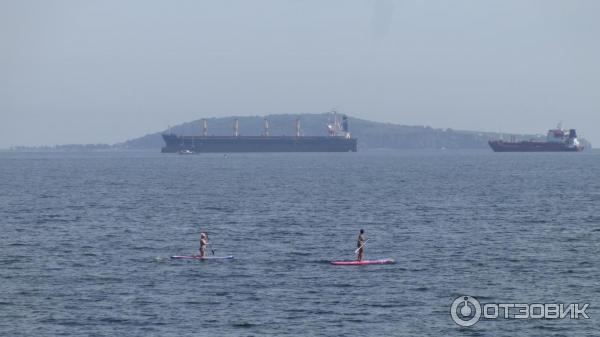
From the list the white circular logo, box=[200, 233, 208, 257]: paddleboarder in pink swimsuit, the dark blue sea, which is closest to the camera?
the dark blue sea

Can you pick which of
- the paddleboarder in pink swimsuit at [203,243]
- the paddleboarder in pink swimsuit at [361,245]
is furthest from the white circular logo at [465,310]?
the paddleboarder in pink swimsuit at [203,243]

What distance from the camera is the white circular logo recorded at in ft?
146

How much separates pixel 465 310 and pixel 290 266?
14824 mm

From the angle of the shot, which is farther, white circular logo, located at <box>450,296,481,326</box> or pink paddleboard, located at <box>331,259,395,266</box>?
pink paddleboard, located at <box>331,259,395,266</box>

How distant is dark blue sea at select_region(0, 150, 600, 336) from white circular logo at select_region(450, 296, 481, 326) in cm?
48

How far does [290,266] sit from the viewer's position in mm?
58656

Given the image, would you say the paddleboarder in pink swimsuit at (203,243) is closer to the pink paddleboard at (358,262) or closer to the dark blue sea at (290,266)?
the dark blue sea at (290,266)

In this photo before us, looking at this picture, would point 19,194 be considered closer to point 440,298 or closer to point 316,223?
point 316,223

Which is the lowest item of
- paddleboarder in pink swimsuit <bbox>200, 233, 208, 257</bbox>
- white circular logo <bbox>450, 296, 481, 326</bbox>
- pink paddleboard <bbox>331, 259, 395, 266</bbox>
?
white circular logo <bbox>450, 296, 481, 326</bbox>

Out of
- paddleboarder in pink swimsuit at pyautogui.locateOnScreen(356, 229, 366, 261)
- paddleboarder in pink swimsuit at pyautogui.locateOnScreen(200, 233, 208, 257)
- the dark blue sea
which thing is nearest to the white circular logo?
the dark blue sea

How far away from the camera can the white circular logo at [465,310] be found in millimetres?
44362

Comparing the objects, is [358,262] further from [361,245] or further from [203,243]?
[203,243]

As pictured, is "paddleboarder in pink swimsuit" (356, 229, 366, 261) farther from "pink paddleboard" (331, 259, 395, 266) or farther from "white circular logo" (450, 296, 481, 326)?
"white circular logo" (450, 296, 481, 326)

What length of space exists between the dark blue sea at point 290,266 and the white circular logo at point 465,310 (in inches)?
18.8
